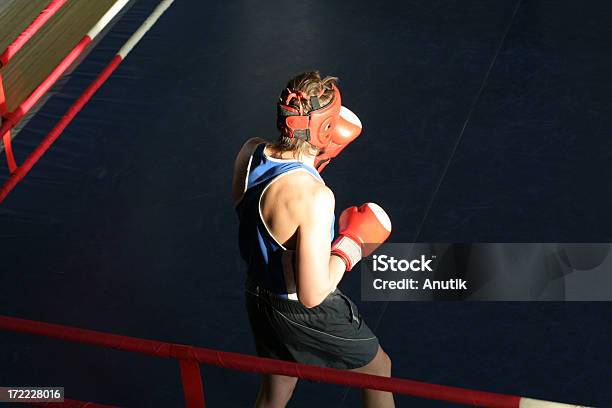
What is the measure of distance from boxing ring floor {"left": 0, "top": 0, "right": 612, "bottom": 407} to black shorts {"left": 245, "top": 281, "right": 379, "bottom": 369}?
25.0 inches

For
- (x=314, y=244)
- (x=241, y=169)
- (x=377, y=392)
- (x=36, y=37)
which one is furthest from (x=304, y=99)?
(x=36, y=37)

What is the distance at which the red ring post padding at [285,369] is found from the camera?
6.45 feet

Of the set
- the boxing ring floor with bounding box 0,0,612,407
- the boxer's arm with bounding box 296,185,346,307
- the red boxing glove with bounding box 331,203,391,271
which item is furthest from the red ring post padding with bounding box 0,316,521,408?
the boxing ring floor with bounding box 0,0,612,407

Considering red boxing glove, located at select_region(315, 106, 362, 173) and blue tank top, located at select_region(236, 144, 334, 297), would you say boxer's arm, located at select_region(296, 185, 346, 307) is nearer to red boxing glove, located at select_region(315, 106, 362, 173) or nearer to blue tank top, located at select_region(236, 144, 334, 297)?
blue tank top, located at select_region(236, 144, 334, 297)

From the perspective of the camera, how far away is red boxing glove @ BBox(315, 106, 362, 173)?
269 cm

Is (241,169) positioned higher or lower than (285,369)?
higher

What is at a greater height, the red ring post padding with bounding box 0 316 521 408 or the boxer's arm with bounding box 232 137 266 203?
the boxer's arm with bounding box 232 137 266 203

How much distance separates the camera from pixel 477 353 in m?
3.44

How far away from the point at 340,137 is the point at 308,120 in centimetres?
35

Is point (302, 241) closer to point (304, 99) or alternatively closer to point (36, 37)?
point (304, 99)

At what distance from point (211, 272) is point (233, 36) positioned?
175 centimetres

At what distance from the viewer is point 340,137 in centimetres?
283

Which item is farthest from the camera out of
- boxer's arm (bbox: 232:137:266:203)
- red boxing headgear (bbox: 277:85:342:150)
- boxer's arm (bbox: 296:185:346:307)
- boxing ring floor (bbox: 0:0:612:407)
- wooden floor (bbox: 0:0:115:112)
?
wooden floor (bbox: 0:0:115:112)

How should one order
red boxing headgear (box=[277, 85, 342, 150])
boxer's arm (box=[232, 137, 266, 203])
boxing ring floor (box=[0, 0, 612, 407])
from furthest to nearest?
1. boxing ring floor (box=[0, 0, 612, 407])
2. boxer's arm (box=[232, 137, 266, 203])
3. red boxing headgear (box=[277, 85, 342, 150])
